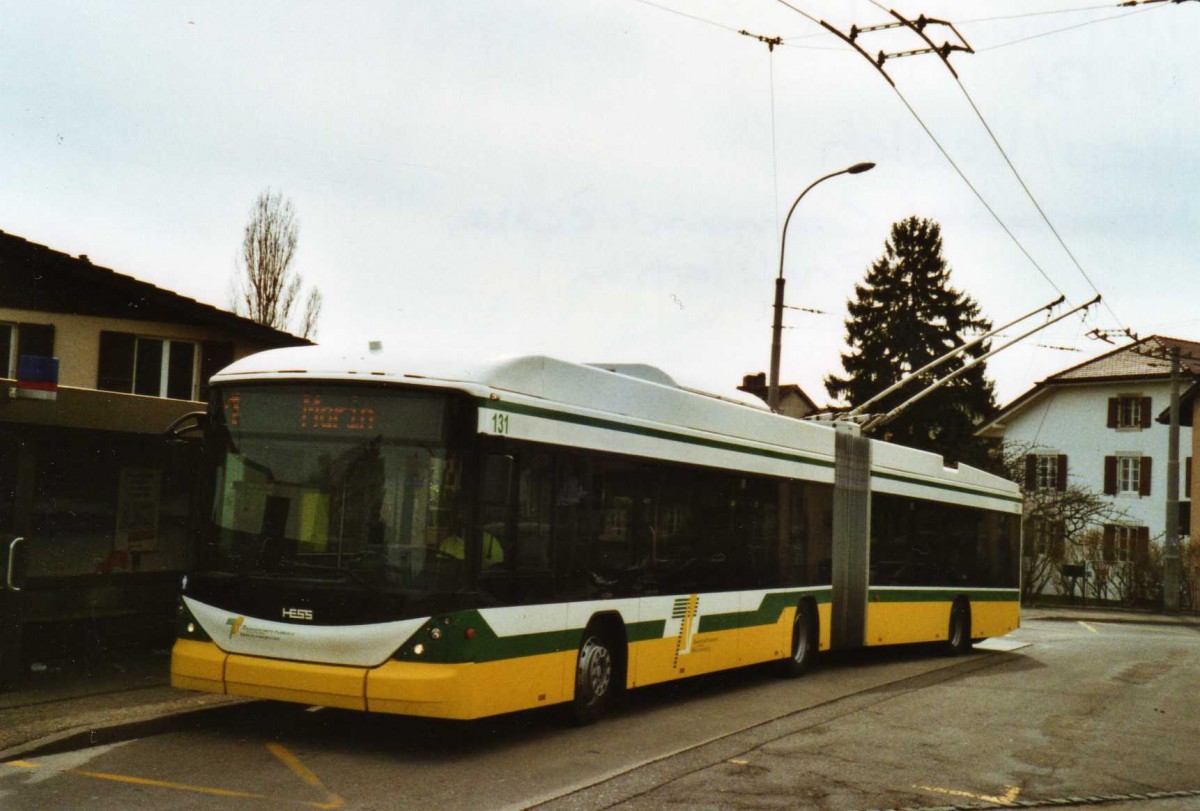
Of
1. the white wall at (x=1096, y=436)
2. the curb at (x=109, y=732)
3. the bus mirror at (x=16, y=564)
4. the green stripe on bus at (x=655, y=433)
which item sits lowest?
the curb at (x=109, y=732)

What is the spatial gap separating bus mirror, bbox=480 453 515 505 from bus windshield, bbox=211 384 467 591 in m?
0.24

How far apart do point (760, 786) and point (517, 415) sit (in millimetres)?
3079

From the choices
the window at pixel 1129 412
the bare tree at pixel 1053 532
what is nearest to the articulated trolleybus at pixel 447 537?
the bare tree at pixel 1053 532

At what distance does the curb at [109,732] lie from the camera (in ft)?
27.4

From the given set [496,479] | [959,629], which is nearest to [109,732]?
[496,479]

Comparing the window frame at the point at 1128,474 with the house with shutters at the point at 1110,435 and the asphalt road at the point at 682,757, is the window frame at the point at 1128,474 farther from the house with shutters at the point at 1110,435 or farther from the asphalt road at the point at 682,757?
the asphalt road at the point at 682,757

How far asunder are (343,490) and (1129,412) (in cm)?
5565

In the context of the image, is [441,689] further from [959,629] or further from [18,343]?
[959,629]

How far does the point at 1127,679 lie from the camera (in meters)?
17.3

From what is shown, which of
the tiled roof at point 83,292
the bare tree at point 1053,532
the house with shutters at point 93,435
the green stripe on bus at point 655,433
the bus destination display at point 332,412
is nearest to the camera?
the bus destination display at point 332,412

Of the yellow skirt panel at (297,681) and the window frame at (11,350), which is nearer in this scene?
the yellow skirt panel at (297,681)

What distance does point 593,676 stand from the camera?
1057cm

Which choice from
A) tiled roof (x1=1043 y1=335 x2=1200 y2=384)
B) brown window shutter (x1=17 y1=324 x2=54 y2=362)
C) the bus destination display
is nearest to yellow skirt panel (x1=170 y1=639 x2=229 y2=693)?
the bus destination display

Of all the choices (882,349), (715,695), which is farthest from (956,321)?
(715,695)
